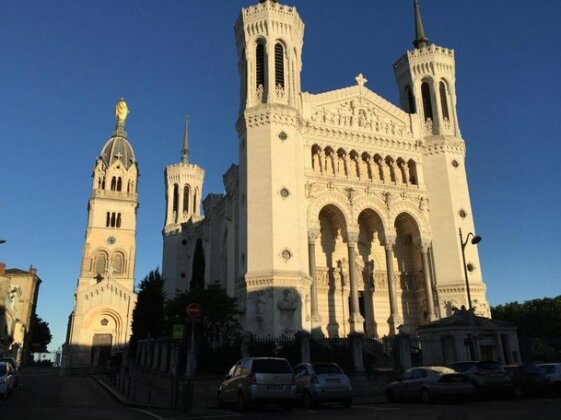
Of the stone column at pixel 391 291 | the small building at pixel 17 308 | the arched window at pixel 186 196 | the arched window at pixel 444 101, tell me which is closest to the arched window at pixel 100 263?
the small building at pixel 17 308

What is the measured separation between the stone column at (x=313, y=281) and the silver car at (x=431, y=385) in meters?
13.6

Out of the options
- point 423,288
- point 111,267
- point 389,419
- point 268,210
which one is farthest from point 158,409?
point 111,267

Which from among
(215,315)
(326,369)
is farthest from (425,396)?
(215,315)

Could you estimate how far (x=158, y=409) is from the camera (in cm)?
1598

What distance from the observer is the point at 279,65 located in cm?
3591

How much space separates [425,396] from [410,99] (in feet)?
102

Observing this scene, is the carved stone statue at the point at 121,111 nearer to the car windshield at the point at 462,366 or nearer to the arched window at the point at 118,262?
the arched window at the point at 118,262

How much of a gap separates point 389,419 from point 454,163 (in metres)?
30.6

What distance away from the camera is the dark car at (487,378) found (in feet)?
56.4

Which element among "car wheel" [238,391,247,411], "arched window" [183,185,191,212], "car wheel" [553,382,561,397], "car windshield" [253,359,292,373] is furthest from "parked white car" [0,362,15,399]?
"arched window" [183,185,191,212]

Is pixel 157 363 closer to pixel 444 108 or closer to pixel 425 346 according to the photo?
pixel 425 346

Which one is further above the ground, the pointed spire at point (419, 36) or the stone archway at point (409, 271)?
the pointed spire at point (419, 36)

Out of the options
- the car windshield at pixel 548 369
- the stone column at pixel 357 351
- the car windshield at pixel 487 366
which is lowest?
the car windshield at pixel 548 369

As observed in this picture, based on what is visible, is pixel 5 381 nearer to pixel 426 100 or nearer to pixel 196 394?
pixel 196 394
